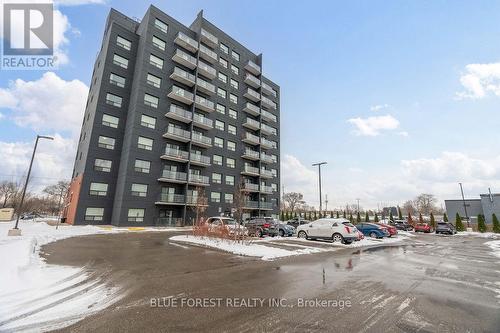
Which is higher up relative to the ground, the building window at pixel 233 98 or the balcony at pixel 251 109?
the building window at pixel 233 98

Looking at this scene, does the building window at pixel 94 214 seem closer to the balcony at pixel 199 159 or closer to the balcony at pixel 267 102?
the balcony at pixel 199 159

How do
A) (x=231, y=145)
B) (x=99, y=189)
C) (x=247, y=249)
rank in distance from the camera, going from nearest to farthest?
(x=247, y=249) → (x=99, y=189) → (x=231, y=145)

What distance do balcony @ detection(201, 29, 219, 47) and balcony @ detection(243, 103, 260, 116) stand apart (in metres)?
12.2

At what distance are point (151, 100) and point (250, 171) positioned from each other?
2039 cm

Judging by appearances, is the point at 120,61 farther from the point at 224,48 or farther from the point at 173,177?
the point at 224,48

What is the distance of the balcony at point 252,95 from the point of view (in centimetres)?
4744

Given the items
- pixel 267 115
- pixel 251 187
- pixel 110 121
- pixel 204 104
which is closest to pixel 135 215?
→ pixel 110 121

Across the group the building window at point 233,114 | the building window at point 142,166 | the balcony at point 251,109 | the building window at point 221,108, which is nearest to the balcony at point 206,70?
the building window at point 221,108

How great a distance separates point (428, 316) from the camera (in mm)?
4430

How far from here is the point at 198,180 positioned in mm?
34938

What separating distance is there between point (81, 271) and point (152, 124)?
94.7ft

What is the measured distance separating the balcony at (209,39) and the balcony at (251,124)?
580 inches

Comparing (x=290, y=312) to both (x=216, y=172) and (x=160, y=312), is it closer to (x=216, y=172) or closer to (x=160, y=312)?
(x=160, y=312)

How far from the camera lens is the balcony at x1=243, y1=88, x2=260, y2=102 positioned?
4744 centimetres
